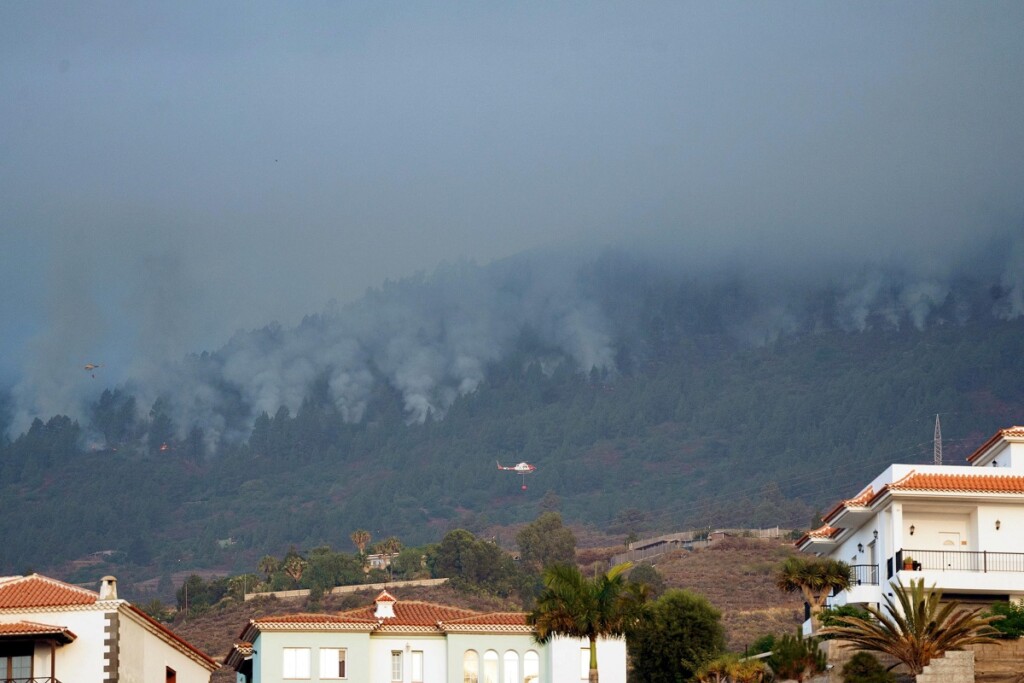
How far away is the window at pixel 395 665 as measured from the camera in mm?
80375

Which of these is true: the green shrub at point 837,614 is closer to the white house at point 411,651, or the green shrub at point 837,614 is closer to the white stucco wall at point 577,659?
the white stucco wall at point 577,659

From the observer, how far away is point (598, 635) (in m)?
72.7

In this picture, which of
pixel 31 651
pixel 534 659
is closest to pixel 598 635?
pixel 534 659

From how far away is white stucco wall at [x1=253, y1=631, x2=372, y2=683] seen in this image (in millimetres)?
78312

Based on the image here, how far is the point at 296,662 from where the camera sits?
3100 inches

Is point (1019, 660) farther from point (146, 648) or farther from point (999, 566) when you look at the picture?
point (146, 648)

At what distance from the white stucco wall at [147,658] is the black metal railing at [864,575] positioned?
2510 centimetres

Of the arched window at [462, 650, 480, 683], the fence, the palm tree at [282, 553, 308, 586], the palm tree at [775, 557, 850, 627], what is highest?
the palm tree at [282, 553, 308, 586]

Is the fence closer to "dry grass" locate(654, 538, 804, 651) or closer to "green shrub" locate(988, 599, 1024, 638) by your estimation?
"dry grass" locate(654, 538, 804, 651)

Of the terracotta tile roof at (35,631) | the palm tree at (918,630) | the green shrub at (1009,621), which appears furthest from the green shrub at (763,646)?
the terracotta tile roof at (35,631)

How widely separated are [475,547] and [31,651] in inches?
4964

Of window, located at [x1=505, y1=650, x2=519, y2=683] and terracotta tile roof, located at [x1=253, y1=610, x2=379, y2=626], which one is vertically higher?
terracotta tile roof, located at [x1=253, y1=610, x2=379, y2=626]

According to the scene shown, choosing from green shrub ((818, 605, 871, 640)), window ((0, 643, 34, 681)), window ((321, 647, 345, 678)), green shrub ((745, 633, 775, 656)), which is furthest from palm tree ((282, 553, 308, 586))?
window ((0, 643, 34, 681))

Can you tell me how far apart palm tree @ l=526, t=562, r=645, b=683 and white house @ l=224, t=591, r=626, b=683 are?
957cm
